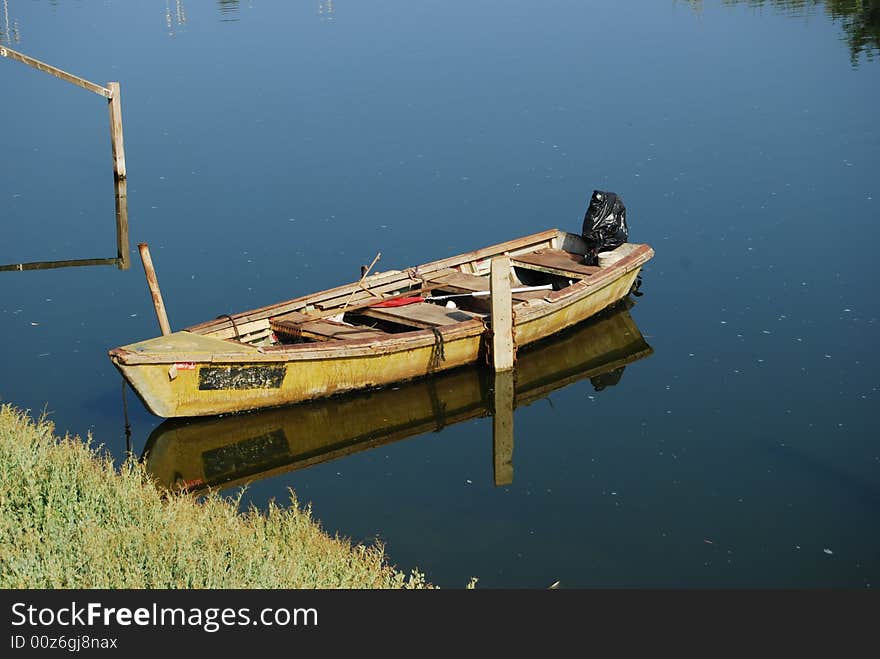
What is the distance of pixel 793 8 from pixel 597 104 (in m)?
16.0

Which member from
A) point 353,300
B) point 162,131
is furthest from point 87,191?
point 353,300

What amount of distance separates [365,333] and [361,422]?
135 cm

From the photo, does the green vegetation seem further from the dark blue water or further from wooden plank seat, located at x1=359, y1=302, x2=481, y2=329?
wooden plank seat, located at x1=359, y1=302, x2=481, y2=329

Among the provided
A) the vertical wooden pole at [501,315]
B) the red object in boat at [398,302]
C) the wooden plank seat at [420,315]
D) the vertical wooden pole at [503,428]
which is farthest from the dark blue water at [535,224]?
the red object in boat at [398,302]

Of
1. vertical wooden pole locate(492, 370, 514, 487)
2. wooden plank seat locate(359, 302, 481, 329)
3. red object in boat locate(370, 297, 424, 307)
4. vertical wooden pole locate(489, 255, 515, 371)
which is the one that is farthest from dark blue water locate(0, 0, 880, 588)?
red object in boat locate(370, 297, 424, 307)

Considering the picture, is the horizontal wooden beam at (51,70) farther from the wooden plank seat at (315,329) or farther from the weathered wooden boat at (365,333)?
the wooden plank seat at (315,329)

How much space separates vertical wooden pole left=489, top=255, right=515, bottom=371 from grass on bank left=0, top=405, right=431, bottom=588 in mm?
4555

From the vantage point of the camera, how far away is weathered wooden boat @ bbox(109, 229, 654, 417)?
1502 cm

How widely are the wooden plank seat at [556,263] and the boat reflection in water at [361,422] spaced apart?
1.38 m

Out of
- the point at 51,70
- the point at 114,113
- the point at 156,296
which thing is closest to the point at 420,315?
the point at 156,296

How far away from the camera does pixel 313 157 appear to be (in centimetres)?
2738

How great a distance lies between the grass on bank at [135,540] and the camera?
10.2 metres

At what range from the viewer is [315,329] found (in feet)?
54.4

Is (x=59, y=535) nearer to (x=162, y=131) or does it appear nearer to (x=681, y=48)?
(x=162, y=131)
